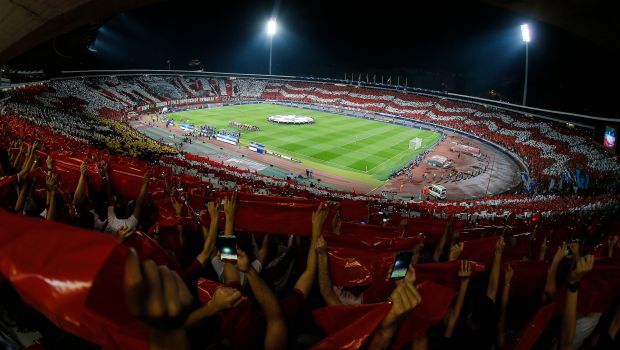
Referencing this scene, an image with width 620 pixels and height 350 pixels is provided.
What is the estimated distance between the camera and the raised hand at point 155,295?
144cm

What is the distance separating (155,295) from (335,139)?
4078cm

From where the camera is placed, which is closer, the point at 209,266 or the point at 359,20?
the point at 209,266

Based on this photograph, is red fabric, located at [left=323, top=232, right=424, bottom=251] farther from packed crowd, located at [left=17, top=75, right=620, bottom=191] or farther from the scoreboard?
the scoreboard

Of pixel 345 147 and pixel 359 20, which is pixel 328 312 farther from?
pixel 359 20

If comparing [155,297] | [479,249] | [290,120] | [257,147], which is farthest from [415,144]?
A: [155,297]

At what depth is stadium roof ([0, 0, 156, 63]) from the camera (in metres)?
9.91

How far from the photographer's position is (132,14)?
70.7m

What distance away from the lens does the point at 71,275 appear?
143 centimetres

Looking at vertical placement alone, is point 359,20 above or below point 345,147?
above

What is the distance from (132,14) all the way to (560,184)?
246 ft

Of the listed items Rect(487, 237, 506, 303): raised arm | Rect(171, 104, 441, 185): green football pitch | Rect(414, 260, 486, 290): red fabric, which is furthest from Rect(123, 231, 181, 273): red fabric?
Rect(171, 104, 441, 185): green football pitch

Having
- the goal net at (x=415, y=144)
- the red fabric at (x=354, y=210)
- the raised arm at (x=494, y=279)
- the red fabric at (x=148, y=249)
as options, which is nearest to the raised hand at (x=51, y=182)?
the red fabric at (x=148, y=249)

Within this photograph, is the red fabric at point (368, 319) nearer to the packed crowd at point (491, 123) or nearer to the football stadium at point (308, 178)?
the football stadium at point (308, 178)

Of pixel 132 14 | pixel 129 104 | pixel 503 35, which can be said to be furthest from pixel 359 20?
pixel 129 104
